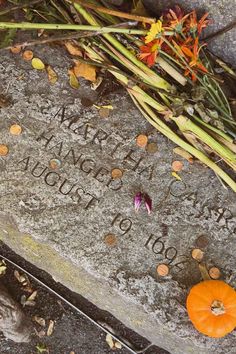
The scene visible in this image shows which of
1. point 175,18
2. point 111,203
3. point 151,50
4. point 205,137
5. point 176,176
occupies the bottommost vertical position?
point 111,203

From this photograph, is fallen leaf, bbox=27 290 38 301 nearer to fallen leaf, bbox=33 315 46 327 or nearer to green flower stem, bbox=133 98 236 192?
fallen leaf, bbox=33 315 46 327

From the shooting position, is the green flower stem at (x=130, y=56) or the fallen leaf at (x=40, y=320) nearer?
the green flower stem at (x=130, y=56)

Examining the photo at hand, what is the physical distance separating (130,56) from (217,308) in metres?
1.08

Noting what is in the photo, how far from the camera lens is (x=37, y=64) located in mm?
2682

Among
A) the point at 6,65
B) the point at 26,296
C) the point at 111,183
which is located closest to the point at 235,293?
the point at 111,183

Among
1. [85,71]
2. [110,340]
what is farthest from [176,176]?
[110,340]

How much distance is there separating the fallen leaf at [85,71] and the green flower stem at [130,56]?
0.20m

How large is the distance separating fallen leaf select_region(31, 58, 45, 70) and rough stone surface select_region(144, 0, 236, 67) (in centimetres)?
54

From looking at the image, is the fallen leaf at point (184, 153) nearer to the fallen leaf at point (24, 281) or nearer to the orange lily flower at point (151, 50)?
the orange lily flower at point (151, 50)

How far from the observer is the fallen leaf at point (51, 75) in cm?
268

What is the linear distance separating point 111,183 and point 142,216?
196 millimetres

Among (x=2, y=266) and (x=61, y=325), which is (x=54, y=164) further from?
(x=61, y=325)

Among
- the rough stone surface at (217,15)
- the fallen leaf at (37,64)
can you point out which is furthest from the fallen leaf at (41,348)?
the rough stone surface at (217,15)

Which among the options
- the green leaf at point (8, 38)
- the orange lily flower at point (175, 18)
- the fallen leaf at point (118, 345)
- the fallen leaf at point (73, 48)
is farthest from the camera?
the fallen leaf at point (118, 345)
